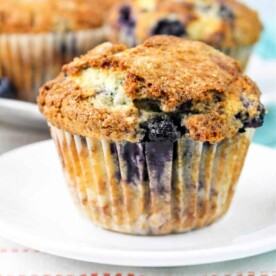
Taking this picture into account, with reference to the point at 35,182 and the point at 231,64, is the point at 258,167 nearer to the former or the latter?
the point at 231,64

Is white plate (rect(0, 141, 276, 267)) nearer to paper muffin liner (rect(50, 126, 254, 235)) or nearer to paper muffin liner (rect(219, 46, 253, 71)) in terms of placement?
paper muffin liner (rect(50, 126, 254, 235))

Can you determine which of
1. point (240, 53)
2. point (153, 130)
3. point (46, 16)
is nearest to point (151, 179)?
point (153, 130)

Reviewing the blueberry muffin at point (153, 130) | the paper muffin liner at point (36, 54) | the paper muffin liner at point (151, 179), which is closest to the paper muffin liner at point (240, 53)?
the paper muffin liner at point (36, 54)

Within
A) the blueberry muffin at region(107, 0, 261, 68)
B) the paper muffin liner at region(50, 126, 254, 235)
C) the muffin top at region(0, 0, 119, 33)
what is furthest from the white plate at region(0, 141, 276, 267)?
the muffin top at region(0, 0, 119, 33)

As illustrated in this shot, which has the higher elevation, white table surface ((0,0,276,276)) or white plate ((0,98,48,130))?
white table surface ((0,0,276,276))

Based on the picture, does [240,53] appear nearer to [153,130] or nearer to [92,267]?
[153,130]

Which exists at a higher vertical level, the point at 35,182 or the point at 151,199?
the point at 151,199

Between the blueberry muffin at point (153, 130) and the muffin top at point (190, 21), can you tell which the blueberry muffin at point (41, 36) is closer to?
the muffin top at point (190, 21)

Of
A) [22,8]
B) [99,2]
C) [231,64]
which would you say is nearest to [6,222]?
[231,64]

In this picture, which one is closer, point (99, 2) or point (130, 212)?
point (130, 212)
